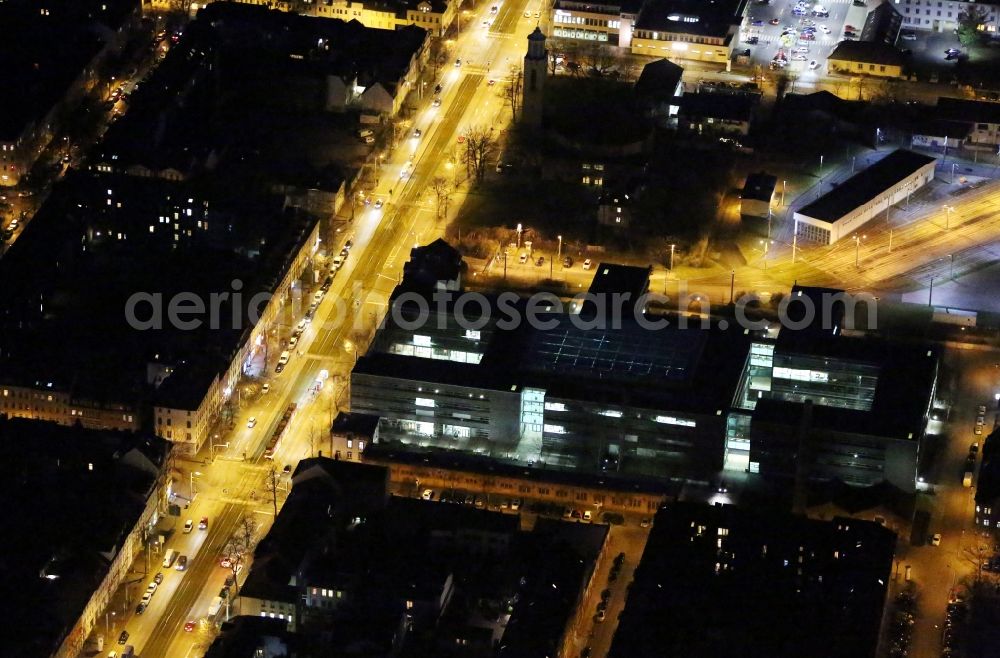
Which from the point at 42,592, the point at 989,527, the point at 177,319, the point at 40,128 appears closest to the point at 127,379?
the point at 177,319

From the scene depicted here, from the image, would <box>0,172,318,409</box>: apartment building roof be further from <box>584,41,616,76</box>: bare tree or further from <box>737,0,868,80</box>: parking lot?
<box>737,0,868,80</box>: parking lot

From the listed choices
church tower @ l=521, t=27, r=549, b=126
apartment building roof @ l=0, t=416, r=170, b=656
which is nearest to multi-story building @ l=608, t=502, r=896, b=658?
apartment building roof @ l=0, t=416, r=170, b=656

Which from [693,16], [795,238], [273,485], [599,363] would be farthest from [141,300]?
[693,16]

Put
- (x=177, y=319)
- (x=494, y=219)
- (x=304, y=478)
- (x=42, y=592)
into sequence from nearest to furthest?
(x=42, y=592) < (x=304, y=478) < (x=177, y=319) < (x=494, y=219)

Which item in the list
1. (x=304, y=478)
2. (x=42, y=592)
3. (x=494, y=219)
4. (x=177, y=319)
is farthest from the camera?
(x=494, y=219)

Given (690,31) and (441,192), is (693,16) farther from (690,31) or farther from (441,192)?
(441,192)

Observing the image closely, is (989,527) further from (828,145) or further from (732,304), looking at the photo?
(828,145)

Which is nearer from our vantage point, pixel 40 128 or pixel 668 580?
pixel 668 580

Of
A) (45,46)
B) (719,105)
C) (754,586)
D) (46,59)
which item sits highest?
(45,46)
